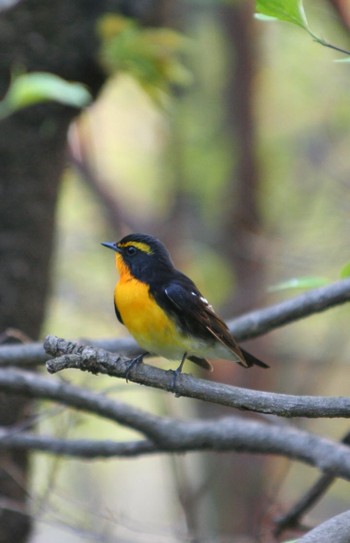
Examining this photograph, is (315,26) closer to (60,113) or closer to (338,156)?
(338,156)

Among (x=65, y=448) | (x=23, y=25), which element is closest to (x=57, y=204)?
(x=23, y=25)

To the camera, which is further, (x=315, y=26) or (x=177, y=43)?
(x=315, y=26)

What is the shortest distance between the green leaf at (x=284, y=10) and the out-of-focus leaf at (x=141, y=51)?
7.07 feet

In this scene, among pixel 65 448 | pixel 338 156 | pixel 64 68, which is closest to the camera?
pixel 65 448

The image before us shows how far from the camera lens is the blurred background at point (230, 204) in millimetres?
8703

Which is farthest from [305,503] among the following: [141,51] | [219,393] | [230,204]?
[230,204]

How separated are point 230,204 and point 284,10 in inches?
276

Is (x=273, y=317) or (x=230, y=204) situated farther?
(x=230, y=204)

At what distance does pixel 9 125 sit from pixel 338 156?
6005 mm

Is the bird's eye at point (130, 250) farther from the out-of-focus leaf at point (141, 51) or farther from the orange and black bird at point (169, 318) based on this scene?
the out-of-focus leaf at point (141, 51)

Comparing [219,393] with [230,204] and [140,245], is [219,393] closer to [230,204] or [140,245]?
[140,245]

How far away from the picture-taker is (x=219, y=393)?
2373 mm

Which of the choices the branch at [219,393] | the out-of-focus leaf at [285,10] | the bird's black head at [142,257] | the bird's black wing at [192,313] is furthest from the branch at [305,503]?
the out-of-focus leaf at [285,10]

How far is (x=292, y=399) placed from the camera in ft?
7.63
